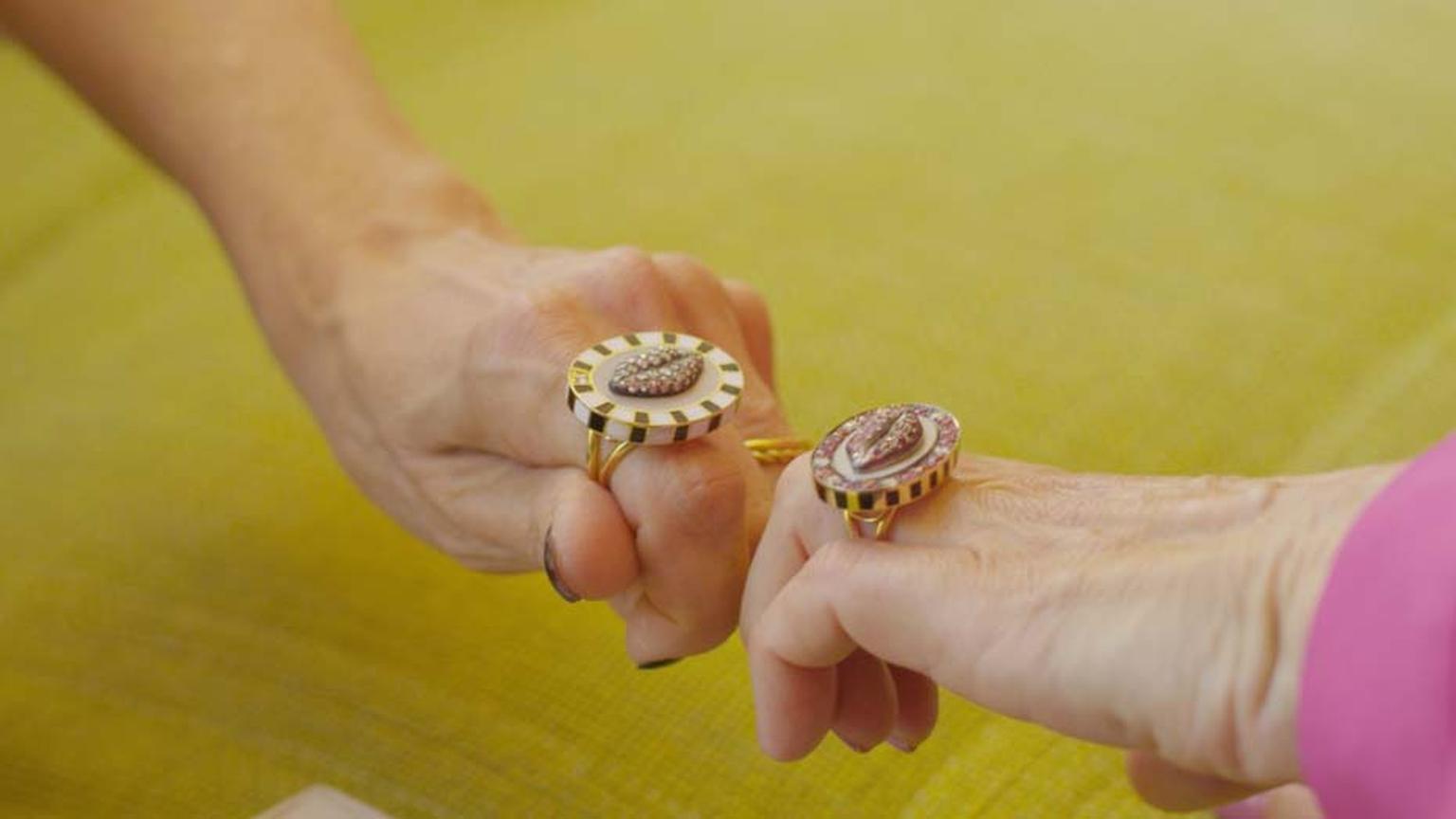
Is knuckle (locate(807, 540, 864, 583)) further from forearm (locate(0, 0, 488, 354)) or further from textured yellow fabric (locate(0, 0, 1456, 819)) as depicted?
forearm (locate(0, 0, 488, 354))

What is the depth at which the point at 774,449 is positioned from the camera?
1038 millimetres

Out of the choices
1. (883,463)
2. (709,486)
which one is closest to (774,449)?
(709,486)

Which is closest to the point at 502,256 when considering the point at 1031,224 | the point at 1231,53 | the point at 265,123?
the point at 265,123

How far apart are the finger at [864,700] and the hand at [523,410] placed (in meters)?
0.09

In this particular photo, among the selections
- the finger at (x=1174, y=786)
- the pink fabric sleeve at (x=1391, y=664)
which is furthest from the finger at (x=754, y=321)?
the pink fabric sleeve at (x=1391, y=664)

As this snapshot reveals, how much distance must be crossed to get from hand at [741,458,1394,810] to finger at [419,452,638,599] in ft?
0.28

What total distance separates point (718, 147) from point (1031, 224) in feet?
1.06

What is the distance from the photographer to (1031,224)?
1.54 metres

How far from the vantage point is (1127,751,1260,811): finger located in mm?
832

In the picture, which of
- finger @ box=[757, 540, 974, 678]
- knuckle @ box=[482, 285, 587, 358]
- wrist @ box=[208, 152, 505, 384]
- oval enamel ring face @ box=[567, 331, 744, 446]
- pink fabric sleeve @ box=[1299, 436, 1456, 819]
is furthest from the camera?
wrist @ box=[208, 152, 505, 384]

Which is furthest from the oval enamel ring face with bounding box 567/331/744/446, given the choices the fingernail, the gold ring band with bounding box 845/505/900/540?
the fingernail

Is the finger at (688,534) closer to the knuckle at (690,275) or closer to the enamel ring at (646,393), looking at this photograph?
the enamel ring at (646,393)

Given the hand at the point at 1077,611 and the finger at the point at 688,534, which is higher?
the hand at the point at 1077,611

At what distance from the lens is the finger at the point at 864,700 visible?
3.06ft
